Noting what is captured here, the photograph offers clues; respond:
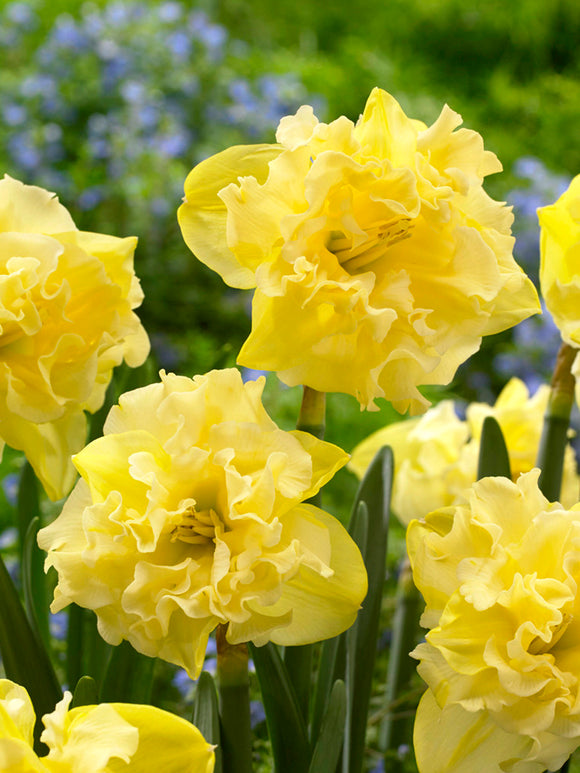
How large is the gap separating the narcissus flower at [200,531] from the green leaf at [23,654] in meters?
0.10

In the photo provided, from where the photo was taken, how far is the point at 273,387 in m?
0.90

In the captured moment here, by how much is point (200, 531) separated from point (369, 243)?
15 cm

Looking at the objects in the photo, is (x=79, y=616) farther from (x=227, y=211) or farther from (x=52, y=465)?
(x=227, y=211)

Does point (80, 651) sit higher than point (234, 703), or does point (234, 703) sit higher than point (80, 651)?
point (234, 703)

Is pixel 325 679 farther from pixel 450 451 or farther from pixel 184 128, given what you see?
pixel 184 128

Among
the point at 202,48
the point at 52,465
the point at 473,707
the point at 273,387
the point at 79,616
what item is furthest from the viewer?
the point at 202,48

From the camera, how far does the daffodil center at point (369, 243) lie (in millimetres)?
429

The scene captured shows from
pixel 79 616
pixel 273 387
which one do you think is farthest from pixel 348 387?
pixel 273 387

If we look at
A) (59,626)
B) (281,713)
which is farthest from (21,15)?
(281,713)

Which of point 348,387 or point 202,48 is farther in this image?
point 202,48

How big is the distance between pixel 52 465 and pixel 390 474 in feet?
0.66

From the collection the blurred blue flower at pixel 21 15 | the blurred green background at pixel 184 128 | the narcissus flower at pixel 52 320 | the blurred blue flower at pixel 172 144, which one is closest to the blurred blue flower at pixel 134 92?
the blurred green background at pixel 184 128

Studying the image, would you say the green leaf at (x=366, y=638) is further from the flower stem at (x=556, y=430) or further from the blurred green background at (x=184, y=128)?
the blurred green background at (x=184, y=128)

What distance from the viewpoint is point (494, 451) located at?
562mm
